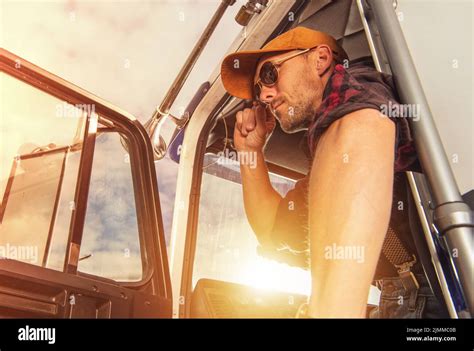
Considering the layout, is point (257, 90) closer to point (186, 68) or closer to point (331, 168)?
point (186, 68)

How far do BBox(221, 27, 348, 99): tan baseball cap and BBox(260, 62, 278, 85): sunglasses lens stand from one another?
6cm

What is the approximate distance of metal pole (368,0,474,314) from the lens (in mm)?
1189

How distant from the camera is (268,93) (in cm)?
185

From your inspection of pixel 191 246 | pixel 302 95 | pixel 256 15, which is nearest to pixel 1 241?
pixel 191 246

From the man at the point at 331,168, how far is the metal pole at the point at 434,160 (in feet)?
0.18

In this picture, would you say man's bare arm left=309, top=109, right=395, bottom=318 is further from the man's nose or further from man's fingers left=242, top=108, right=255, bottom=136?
man's fingers left=242, top=108, right=255, bottom=136

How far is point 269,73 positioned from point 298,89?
0.47 ft

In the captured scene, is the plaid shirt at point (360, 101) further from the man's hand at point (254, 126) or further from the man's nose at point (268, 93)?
the man's hand at point (254, 126)

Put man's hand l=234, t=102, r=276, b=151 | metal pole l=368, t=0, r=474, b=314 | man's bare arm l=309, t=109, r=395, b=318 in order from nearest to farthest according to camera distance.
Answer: man's bare arm l=309, t=109, r=395, b=318 < metal pole l=368, t=0, r=474, b=314 < man's hand l=234, t=102, r=276, b=151

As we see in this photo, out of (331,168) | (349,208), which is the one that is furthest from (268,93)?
(349,208)

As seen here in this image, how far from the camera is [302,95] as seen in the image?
5.83 ft

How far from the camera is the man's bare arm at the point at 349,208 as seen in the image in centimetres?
103

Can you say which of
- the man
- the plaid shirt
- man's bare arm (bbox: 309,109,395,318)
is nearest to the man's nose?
the man

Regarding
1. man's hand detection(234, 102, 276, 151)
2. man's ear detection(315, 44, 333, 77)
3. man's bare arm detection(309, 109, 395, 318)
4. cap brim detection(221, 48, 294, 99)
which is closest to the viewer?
man's bare arm detection(309, 109, 395, 318)
